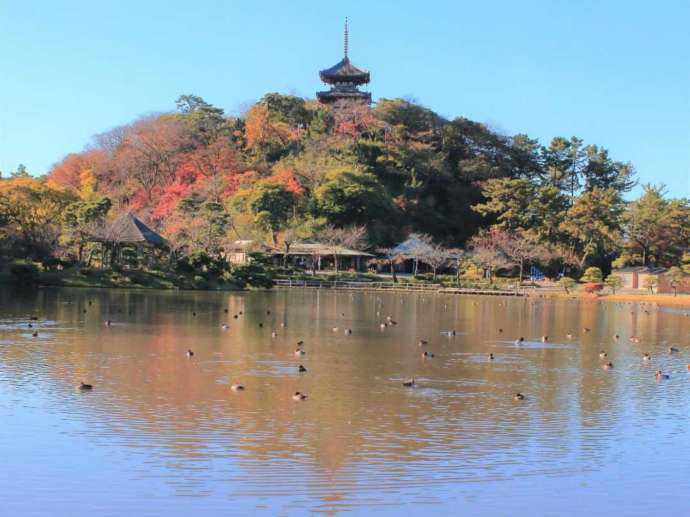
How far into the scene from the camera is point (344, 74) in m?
83.6

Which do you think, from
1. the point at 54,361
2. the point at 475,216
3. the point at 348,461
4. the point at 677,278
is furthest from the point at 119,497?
the point at 475,216

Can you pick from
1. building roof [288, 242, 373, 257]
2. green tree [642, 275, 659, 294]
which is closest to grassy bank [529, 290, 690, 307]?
green tree [642, 275, 659, 294]

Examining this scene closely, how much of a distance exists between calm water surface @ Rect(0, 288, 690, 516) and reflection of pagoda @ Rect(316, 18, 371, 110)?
6051 centimetres

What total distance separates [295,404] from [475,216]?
200ft

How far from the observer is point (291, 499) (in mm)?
8695

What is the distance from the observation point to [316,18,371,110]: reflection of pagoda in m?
82.1

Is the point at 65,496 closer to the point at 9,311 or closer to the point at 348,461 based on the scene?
the point at 348,461

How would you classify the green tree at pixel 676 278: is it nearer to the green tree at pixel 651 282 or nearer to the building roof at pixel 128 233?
the green tree at pixel 651 282

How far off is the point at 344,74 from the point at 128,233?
4349 cm

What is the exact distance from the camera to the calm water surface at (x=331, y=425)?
8.88 meters

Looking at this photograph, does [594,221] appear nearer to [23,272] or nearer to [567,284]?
[567,284]

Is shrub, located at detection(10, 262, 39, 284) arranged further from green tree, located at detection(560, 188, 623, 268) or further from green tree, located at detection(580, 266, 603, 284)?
green tree, located at detection(560, 188, 623, 268)

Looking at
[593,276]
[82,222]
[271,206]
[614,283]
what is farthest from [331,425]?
[271,206]

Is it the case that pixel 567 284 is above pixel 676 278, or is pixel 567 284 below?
below
